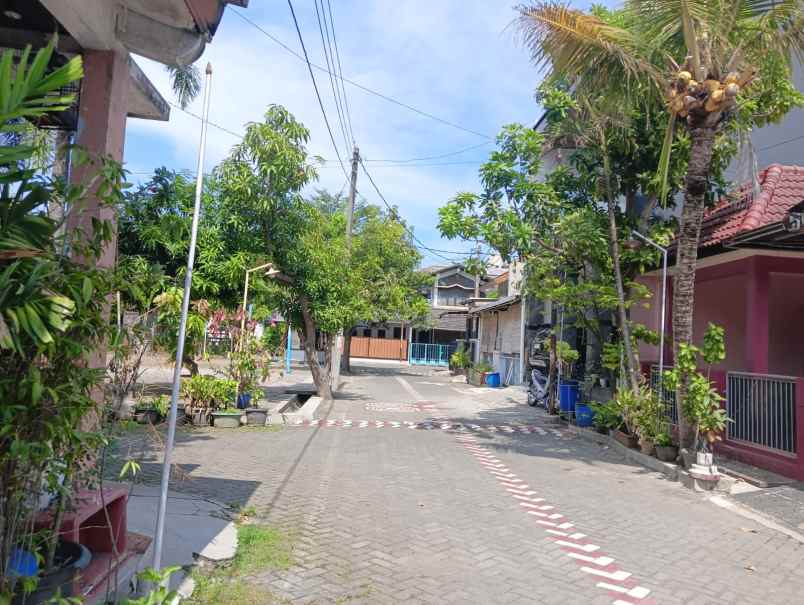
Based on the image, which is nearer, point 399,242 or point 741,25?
point 741,25

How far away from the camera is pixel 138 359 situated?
11.3 ft

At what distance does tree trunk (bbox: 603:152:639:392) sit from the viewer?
12.0m

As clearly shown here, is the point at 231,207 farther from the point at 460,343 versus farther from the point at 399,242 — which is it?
the point at 460,343

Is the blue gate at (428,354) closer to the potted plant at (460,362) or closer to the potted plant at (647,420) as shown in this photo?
the potted plant at (460,362)

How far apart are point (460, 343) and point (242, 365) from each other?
26.9 metres

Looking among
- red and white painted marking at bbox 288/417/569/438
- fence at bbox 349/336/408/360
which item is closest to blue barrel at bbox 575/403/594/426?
red and white painted marking at bbox 288/417/569/438

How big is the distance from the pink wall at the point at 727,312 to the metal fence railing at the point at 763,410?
171 inches

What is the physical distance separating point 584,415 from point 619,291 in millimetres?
3957

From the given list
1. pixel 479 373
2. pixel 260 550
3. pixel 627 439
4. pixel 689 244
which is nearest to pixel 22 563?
pixel 260 550

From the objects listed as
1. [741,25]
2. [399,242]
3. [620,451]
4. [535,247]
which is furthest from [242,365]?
[399,242]

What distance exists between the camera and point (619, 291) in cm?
1218

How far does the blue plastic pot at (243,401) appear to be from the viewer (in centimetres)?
1427

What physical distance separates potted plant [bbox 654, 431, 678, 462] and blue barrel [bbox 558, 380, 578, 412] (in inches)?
226

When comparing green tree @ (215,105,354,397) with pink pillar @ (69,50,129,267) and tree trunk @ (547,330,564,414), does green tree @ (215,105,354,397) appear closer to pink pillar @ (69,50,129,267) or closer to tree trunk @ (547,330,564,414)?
tree trunk @ (547,330,564,414)
